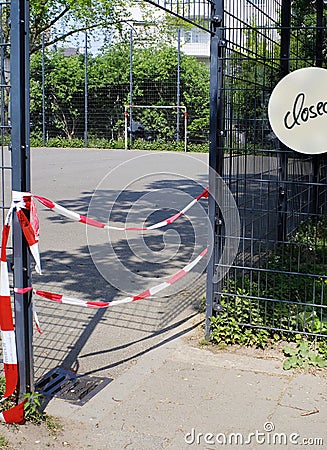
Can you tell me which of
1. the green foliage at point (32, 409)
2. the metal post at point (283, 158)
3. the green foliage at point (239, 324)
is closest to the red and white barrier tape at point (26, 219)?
the green foliage at point (32, 409)

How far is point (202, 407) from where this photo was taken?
13.3 feet

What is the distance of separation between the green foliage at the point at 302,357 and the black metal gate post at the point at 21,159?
1.79 metres

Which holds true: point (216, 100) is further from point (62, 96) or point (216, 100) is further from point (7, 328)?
point (62, 96)

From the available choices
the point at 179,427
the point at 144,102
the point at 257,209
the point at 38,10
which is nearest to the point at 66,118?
the point at 144,102

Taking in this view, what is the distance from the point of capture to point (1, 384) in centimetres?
411

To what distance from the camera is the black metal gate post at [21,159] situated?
3576 mm

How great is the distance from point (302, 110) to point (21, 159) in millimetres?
2012

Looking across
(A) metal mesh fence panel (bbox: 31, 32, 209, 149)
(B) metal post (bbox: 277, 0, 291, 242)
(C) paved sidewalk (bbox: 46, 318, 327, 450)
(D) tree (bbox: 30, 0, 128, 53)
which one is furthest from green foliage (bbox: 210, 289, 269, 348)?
(D) tree (bbox: 30, 0, 128, 53)

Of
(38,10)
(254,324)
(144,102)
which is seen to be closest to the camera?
(254,324)

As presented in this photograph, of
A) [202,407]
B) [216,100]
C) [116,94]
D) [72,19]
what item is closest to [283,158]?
[216,100]

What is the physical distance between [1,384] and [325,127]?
8.72ft

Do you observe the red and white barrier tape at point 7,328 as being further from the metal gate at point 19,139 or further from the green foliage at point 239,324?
the green foliage at point 239,324

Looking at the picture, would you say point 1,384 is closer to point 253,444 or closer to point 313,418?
point 253,444

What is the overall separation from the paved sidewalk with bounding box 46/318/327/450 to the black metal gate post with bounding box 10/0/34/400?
0.46 m
